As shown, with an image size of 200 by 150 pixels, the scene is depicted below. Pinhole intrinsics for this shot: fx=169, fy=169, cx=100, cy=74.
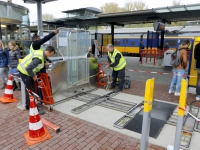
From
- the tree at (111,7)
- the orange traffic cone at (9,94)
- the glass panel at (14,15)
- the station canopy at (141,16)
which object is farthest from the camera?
the tree at (111,7)

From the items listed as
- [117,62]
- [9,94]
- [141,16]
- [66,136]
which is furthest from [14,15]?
[66,136]

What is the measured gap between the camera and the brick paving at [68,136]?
283cm

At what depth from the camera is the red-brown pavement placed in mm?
2828

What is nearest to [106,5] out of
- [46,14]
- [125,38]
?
[46,14]

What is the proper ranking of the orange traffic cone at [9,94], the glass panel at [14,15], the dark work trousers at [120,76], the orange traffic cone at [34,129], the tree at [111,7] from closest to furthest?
the orange traffic cone at [34,129], the orange traffic cone at [9,94], the dark work trousers at [120,76], the glass panel at [14,15], the tree at [111,7]

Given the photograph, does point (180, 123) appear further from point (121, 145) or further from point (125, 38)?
point (125, 38)

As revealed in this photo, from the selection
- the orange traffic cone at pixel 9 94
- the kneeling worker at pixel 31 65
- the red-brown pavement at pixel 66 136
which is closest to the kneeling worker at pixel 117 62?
the kneeling worker at pixel 31 65

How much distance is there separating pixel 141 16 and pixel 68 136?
10493mm

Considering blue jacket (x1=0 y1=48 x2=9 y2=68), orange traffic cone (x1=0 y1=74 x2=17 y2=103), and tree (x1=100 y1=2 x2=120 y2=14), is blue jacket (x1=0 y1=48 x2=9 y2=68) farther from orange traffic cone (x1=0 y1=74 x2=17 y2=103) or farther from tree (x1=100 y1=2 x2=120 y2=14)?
tree (x1=100 y1=2 x2=120 y2=14)

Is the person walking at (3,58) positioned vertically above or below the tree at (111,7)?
below

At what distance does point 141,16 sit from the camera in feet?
38.0

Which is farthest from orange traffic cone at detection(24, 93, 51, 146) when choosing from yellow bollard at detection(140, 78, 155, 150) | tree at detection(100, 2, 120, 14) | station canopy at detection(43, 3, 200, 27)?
tree at detection(100, 2, 120, 14)

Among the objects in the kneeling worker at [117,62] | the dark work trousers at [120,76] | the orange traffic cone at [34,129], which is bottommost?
the orange traffic cone at [34,129]

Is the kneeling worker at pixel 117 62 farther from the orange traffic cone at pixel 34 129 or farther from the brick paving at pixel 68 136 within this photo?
the orange traffic cone at pixel 34 129
